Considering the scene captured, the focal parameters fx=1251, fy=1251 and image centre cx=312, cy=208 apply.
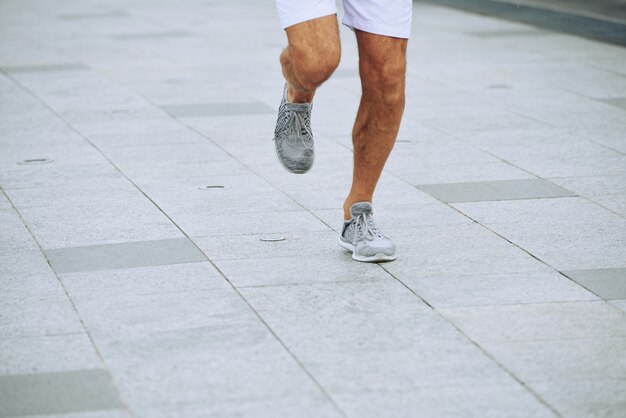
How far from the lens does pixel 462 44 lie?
12.5 m

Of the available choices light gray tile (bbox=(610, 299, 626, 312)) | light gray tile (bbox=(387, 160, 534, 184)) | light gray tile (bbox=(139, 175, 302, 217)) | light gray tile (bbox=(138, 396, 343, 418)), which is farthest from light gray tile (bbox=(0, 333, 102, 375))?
light gray tile (bbox=(387, 160, 534, 184))

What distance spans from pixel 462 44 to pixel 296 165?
765cm

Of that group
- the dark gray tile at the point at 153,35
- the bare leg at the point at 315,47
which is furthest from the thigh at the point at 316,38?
the dark gray tile at the point at 153,35

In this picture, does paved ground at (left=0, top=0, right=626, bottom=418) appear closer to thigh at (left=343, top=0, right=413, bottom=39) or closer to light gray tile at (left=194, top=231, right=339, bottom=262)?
light gray tile at (left=194, top=231, right=339, bottom=262)

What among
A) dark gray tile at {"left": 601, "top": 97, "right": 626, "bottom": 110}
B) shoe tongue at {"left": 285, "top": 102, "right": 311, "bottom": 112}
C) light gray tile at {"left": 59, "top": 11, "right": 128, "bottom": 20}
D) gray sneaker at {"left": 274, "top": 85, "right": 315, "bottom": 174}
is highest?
shoe tongue at {"left": 285, "top": 102, "right": 311, "bottom": 112}

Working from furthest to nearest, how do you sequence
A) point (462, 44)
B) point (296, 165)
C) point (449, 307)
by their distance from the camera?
point (462, 44) < point (296, 165) < point (449, 307)

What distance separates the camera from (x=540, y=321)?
418cm

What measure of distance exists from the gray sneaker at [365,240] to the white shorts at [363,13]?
0.73 meters

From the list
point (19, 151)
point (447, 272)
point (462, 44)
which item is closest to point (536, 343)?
point (447, 272)

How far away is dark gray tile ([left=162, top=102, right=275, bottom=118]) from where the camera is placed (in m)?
8.54

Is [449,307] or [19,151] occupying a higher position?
[449,307]

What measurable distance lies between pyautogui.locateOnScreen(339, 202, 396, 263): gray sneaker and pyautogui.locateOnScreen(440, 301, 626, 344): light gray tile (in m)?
0.67

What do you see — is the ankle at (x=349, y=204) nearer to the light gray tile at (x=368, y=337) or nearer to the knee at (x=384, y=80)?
the knee at (x=384, y=80)

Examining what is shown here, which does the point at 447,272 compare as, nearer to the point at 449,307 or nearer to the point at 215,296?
the point at 449,307
